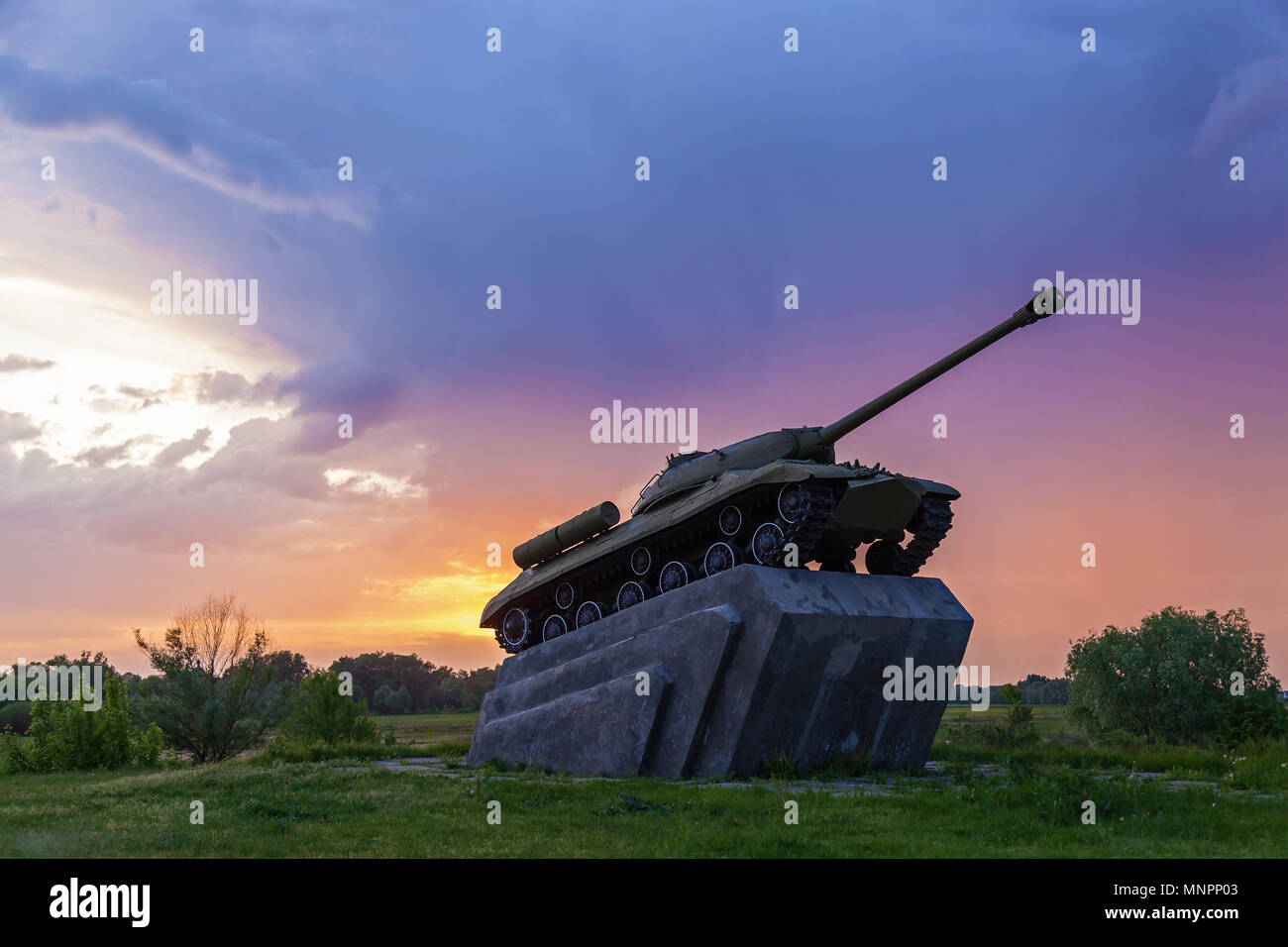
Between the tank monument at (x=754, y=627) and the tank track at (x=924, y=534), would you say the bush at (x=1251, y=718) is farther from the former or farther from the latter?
the tank monument at (x=754, y=627)

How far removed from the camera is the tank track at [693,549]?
58.9 feet

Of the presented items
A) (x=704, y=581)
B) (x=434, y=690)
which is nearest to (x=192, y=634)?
(x=704, y=581)

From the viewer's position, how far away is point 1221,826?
1137cm

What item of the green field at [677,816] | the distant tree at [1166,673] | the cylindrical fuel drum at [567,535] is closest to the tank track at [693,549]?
the cylindrical fuel drum at [567,535]

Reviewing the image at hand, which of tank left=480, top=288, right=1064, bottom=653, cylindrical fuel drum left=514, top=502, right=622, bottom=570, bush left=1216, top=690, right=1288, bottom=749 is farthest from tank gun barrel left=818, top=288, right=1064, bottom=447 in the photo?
bush left=1216, top=690, right=1288, bottom=749

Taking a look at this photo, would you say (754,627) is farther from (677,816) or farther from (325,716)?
(325,716)

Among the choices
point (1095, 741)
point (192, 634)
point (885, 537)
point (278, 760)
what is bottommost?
point (1095, 741)

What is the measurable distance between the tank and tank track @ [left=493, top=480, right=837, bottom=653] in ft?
0.08

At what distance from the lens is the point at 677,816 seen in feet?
41.1

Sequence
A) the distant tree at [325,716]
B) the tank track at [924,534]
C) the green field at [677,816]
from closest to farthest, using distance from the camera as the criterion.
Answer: the green field at [677,816]
the tank track at [924,534]
the distant tree at [325,716]

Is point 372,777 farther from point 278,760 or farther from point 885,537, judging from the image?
point 885,537

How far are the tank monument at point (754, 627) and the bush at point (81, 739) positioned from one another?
10.6 meters

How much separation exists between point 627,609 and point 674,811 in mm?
7294
